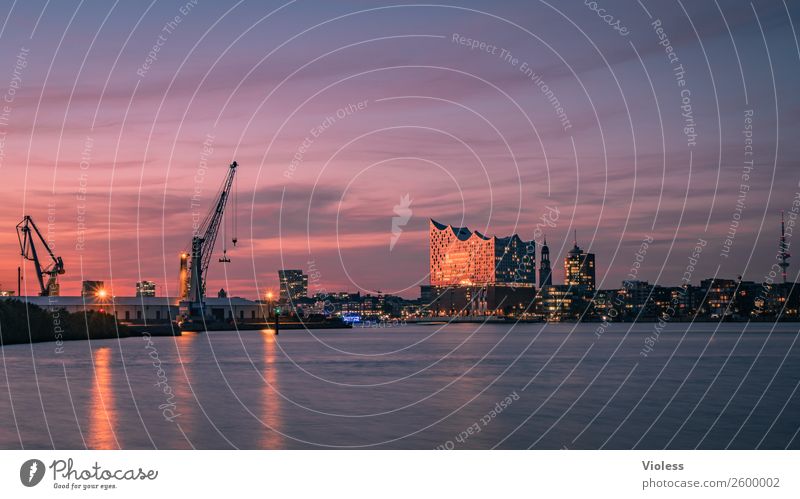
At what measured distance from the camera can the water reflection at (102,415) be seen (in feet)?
97.6

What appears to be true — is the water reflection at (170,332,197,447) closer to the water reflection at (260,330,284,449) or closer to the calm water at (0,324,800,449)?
the calm water at (0,324,800,449)

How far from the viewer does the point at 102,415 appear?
37.1 metres

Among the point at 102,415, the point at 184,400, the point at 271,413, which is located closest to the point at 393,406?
the point at 271,413

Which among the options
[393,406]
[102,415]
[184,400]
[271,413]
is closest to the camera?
[102,415]

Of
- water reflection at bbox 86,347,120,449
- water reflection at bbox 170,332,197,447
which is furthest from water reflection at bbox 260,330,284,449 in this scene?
water reflection at bbox 86,347,120,449

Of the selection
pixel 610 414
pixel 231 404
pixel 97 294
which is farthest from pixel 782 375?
pixel 97 294

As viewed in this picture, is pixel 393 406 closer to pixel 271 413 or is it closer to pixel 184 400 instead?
pixel 271 413

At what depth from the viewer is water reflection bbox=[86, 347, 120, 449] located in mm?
29750

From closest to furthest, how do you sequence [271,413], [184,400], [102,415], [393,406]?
[102,415] → [271,413] → [393,406] → [184,400]
